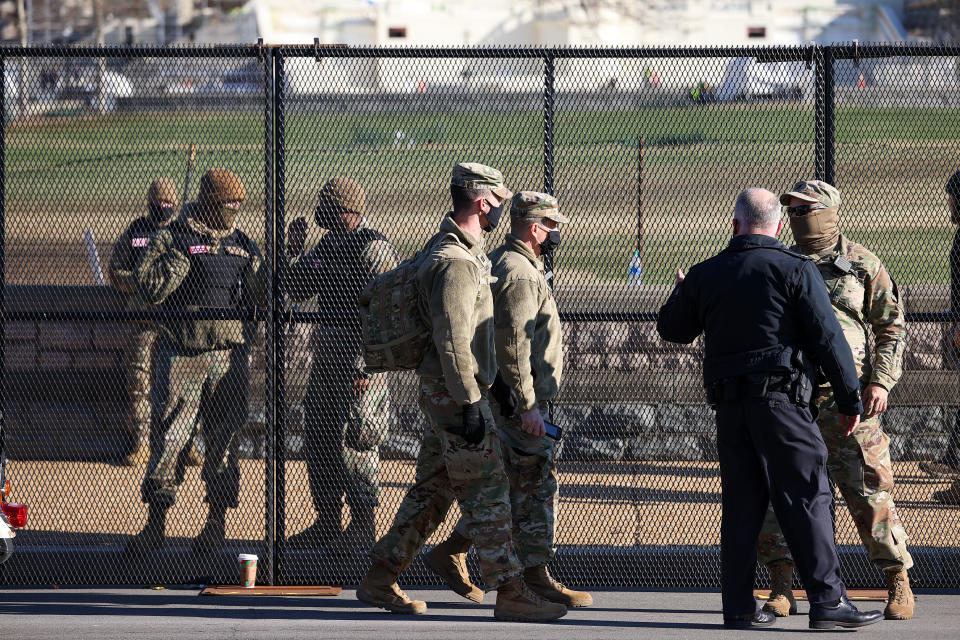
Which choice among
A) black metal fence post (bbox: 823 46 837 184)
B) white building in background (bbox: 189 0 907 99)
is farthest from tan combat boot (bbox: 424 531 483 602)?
white building in background (bbox: 189 0 907 99)

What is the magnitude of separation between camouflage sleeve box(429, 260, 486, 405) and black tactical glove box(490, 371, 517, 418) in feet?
1.12

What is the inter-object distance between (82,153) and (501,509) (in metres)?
2.80

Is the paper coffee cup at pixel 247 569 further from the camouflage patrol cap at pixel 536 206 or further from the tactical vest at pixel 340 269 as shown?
the camouflage patrol cap at pixel 536 206

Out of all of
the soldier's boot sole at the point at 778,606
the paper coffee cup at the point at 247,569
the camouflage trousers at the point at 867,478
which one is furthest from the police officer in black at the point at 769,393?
the paper coffee cup at the point at 247,569

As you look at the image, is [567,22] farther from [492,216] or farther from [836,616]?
[836,616]

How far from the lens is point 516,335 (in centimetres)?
545

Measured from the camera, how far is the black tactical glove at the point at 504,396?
5.50m

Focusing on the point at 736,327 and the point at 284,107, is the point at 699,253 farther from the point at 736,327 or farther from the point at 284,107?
the point at 284,107

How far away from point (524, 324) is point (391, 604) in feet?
4.54

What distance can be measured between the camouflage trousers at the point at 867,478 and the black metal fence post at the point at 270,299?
251cm

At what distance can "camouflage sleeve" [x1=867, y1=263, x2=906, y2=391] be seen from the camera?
5430 mm

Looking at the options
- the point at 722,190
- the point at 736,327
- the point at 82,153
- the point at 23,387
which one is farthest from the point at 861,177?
the point at 23,387

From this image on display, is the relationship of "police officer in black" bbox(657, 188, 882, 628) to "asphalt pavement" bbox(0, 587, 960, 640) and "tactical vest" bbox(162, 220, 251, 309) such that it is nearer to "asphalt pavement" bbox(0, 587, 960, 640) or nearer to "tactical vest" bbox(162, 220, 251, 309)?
"asphalt pavement" bbox(0, 587, 960, 640)

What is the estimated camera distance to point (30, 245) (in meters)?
6.47
